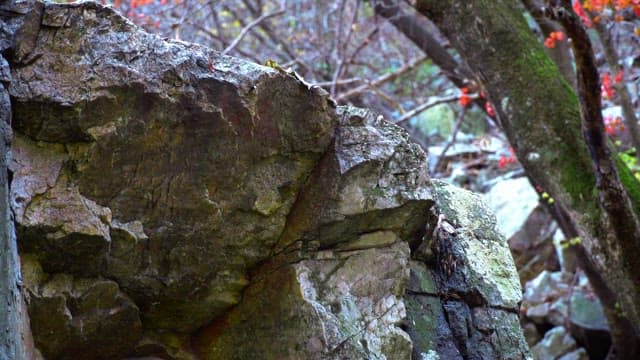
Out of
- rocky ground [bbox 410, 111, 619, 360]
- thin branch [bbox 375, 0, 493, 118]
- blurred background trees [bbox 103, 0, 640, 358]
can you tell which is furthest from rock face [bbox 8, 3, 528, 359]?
thin branch [bbox 375, 0, 493, 118]

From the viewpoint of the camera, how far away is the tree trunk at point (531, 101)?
6512 millimetres

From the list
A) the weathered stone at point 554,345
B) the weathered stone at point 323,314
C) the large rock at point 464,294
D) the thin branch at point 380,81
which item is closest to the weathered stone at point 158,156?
the weathered stone at point 323,314

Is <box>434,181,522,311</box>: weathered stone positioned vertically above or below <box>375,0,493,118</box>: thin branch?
below

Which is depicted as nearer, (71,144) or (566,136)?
(71,144)

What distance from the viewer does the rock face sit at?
331 centimetres

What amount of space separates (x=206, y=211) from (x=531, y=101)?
152 inches

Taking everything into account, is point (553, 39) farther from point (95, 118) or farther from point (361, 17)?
point (95, 118)

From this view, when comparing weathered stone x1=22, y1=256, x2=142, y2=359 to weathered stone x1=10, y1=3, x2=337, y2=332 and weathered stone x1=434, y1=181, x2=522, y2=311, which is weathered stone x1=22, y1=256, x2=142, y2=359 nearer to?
weathered stone x1=10, y1=3, x2=337, y2=332

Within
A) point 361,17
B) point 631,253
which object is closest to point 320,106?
point 631,253

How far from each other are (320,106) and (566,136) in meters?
3.50

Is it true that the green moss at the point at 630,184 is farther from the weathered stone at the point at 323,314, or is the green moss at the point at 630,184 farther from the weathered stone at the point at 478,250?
the weathered stone at the point at 323,314

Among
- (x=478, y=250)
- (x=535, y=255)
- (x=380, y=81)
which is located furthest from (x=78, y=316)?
(x=535, y=255)

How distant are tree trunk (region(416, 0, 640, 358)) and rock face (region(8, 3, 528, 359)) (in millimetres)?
2547

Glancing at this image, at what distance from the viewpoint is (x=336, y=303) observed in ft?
12.5
